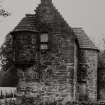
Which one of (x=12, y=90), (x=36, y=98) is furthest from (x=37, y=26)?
(x=12, y=90)

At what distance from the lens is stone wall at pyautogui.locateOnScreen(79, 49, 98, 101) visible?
52.1 meters

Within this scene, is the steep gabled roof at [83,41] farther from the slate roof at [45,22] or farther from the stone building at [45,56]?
the slate roof at [45,22]

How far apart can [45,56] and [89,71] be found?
9.68 metres

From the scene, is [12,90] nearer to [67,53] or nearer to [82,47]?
[82,47]

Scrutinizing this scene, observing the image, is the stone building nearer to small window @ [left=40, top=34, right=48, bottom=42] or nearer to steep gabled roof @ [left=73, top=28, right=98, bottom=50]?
small window @ [left=40, top=34, right=48, bottom=42]

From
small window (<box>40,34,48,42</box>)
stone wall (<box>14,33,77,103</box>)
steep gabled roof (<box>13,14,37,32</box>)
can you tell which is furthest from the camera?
steep gabled roof (<box>13,14,37,32</box>)

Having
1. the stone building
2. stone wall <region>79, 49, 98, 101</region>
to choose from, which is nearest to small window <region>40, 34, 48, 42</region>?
the stone building

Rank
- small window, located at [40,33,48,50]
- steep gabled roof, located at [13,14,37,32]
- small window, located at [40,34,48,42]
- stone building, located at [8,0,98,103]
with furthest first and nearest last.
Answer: steep gabled roof, located at [13,14,37,32] → small window, located at [40,34,48,42] → small window, located at [40,33,48,50] → stone building, located at [8,0,98,103]

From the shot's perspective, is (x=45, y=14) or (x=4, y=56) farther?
(x=4, y=56)

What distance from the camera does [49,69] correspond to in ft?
146

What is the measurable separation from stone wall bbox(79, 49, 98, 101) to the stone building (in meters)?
6.65

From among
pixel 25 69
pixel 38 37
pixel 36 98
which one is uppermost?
pixel 38 37

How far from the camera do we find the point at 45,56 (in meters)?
44.9

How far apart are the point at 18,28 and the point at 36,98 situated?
791 cm
